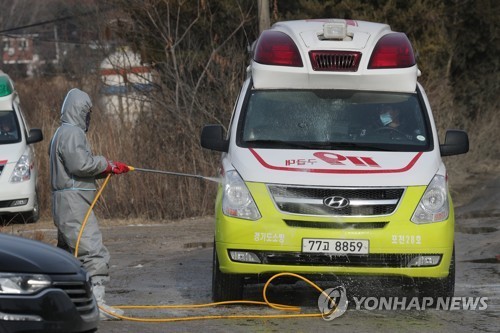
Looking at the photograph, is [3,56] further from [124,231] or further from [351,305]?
[351,305]

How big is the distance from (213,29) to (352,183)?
51.3ft

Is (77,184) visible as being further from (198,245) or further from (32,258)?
(198,245)

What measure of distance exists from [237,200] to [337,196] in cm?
78

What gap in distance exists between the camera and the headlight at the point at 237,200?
9164 millimetres

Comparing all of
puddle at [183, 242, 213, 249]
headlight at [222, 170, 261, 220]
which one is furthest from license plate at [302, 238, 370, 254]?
puddle at [183, 242, 213, 249]

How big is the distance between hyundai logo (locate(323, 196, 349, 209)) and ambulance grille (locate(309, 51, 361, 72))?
1.48 metres

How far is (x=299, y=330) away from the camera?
336 inches

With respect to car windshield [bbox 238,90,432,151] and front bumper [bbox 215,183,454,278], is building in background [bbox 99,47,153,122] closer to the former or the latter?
car windshield [bbox 238,90,432,151]

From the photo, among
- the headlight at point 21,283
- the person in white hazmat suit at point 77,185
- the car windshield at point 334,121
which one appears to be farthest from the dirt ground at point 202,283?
the headlight at point 21,283

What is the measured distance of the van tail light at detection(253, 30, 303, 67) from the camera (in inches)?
400

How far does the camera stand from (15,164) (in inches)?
685

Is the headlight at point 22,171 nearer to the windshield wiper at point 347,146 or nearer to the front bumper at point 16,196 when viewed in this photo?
the front bumper at point 16,196

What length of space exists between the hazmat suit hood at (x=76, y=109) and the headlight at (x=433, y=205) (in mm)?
2659

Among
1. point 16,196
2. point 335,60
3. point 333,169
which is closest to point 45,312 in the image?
point 333,169
